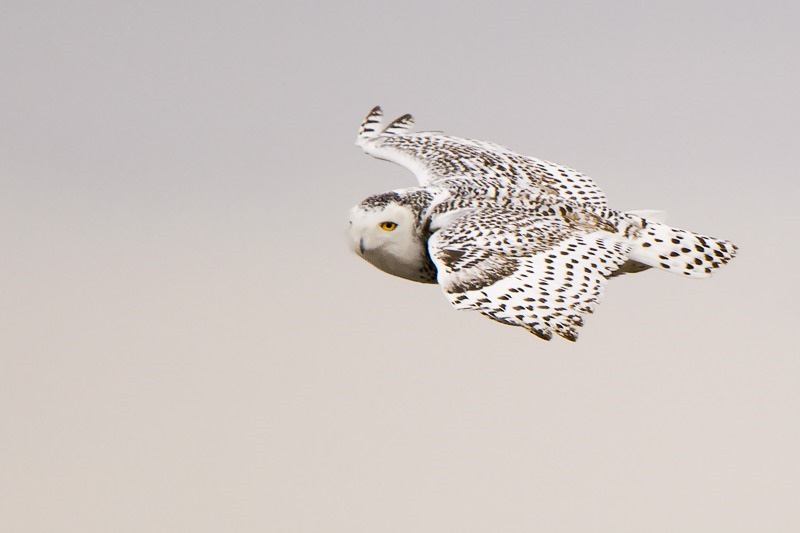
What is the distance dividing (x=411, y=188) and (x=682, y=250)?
160cm

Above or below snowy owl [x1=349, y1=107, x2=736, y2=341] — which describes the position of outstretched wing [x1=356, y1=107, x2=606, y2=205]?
above

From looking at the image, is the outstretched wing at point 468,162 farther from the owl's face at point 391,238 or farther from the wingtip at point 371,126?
the owl's face at point 391,238

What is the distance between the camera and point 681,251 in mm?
7137

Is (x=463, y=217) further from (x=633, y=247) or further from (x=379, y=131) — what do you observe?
(x=379, y=131)

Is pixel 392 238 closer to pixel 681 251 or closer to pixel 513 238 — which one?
pixel 513 238

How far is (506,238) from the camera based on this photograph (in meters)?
6.86

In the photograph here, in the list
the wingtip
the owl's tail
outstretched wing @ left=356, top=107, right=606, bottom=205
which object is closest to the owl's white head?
outstretched wing @ left=356, top=107, right=606, bottom=205

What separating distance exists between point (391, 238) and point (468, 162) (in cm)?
117

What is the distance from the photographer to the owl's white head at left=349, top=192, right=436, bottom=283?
23.7 ft

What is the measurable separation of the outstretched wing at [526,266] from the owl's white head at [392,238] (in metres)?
0.24

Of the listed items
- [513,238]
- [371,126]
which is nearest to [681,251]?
[513,238]

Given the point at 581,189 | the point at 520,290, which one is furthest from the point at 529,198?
the point at 520,290

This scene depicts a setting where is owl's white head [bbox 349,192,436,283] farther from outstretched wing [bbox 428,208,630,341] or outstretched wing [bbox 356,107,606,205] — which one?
outstretched wing [bbox 356,107,606,205]

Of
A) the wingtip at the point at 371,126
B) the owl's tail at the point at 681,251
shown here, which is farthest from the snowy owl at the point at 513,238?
the wingtip at the point at 371,126
